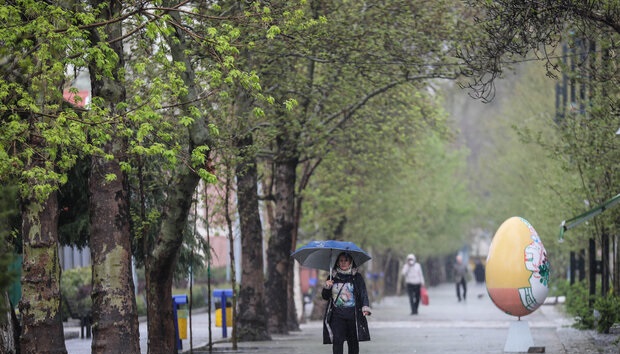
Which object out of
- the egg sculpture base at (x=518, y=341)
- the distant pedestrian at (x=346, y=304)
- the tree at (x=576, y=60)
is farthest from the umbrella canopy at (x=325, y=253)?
the egg sculpture base at (x=518, y=341)

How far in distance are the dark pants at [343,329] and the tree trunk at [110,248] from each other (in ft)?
7.97

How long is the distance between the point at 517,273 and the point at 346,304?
5506mm

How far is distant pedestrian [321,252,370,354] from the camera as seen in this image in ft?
53.8

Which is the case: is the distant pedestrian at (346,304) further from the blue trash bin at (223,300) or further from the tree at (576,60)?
the blue trash bin at (223,300)

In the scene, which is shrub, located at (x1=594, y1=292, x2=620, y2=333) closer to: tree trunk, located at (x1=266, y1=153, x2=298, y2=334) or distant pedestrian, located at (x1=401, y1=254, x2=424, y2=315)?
tree trunk, located at (x1=266, y1=153, x2=298, y2=334)

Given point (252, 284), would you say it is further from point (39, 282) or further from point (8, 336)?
point (39, 282)

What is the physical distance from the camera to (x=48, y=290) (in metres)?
16.1

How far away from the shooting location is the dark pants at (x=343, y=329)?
16.4m

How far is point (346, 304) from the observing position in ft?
53.9

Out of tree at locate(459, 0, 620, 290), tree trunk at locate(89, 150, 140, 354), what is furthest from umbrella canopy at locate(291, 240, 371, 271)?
tree at locate(459, 0, 620, 290)

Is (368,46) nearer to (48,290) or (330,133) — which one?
(330,133)

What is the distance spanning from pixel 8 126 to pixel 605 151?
489 inches

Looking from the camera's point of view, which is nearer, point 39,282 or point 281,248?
point 39,282

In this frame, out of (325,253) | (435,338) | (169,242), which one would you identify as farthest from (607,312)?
(169,242)
